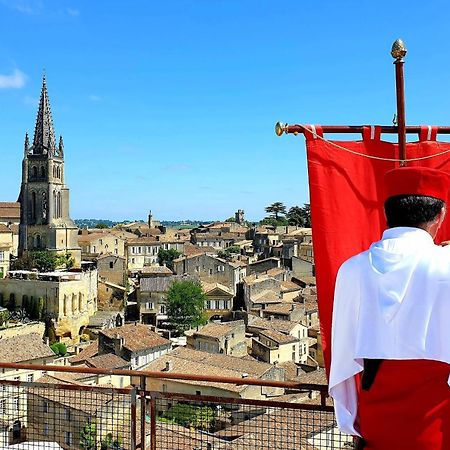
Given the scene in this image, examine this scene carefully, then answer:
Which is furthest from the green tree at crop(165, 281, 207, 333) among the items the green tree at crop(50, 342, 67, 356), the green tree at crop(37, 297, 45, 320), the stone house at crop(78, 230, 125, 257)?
the stone house at crop(78, 230, 125, 257)

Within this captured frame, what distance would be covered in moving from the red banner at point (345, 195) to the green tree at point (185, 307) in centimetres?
3437

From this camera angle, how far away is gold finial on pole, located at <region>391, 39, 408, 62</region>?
3.31 metres

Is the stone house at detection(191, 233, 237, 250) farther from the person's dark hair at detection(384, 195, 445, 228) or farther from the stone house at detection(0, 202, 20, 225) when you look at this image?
the person's dark hair at detection(384, 195, 445, 228)

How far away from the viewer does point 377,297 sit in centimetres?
213

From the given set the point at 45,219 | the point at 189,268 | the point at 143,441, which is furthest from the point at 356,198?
the point at 45,219

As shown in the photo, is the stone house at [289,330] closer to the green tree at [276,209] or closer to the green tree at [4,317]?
the green tree at [4,317]

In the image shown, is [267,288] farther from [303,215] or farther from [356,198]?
[303,215]

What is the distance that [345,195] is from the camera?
343 centimetres

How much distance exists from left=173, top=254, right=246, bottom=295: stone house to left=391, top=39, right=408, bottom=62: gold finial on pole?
43.3m

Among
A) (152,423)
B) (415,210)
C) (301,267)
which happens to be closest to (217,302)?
(301,267)

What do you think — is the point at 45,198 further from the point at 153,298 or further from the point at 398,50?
the point at 398,50

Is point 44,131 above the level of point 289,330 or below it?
above

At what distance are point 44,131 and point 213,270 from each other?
22.8 m

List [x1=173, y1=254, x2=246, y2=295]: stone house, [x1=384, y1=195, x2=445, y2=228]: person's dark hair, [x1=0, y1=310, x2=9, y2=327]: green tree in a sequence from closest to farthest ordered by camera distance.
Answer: [x1=384, y1=195, x2=445, y2=228]: person's dark hair → [x1=0, y1=310, x2=9, y2=327]: green tree → [x1=173, y1=254, x2=246, y2=295]: stone house
